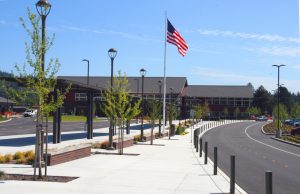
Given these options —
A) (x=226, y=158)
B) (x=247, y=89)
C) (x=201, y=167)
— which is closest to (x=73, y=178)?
(x=201, y=167)

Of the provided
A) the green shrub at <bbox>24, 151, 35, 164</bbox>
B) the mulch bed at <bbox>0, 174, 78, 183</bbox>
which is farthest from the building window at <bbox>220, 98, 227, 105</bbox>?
the mulch bed at <bbox>0, 174, 78, 183</bbox>

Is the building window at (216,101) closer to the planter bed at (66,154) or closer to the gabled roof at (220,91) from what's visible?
the gabled roof at (220,91)

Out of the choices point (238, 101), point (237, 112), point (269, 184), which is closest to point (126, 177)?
point (269, 184)

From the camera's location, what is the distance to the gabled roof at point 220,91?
125 m

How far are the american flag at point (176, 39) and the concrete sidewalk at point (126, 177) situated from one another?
2051 cm

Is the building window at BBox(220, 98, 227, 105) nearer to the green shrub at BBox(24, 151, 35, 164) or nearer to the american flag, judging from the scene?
the american flag

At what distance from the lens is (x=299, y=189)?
13.2m

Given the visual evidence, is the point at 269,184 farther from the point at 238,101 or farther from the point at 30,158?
the point at 238,101

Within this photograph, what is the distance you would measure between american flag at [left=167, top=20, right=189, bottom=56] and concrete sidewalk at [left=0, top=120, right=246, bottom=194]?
67.3 ft

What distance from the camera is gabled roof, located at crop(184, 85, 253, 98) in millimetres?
124894

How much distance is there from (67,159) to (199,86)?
386ft

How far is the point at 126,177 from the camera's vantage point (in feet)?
44.4

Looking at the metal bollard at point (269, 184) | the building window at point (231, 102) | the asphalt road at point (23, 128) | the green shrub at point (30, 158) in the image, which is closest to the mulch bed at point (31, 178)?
the green shrub at point (30, 158)

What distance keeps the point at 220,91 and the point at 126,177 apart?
115968 millimetres
